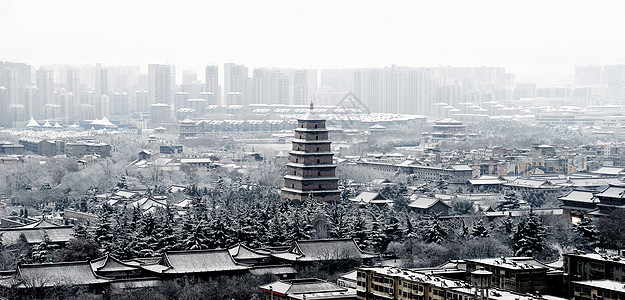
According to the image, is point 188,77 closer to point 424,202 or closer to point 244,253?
point 424,202

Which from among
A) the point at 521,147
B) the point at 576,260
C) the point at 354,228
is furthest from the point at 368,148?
the point at 576,260

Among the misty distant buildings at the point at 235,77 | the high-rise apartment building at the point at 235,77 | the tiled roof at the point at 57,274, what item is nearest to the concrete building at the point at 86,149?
the tiled roof at the point at 57,274

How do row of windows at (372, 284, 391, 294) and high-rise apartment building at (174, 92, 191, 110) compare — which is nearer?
row of windows at (372, 284, 391, 294)

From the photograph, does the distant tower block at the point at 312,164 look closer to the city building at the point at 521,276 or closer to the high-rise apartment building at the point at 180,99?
the city building at the point at 521,276

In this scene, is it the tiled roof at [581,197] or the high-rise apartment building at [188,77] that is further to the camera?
the high-rise apartment building at [188,77]

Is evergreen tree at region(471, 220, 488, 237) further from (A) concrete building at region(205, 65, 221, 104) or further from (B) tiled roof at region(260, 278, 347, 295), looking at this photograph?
(A) concrete building at region(205, 65, 221, 104)

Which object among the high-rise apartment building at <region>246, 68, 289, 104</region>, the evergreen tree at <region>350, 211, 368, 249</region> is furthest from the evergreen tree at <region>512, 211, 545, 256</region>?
the high-rise apartment building at <region>246, 68, 289, 104</region>
